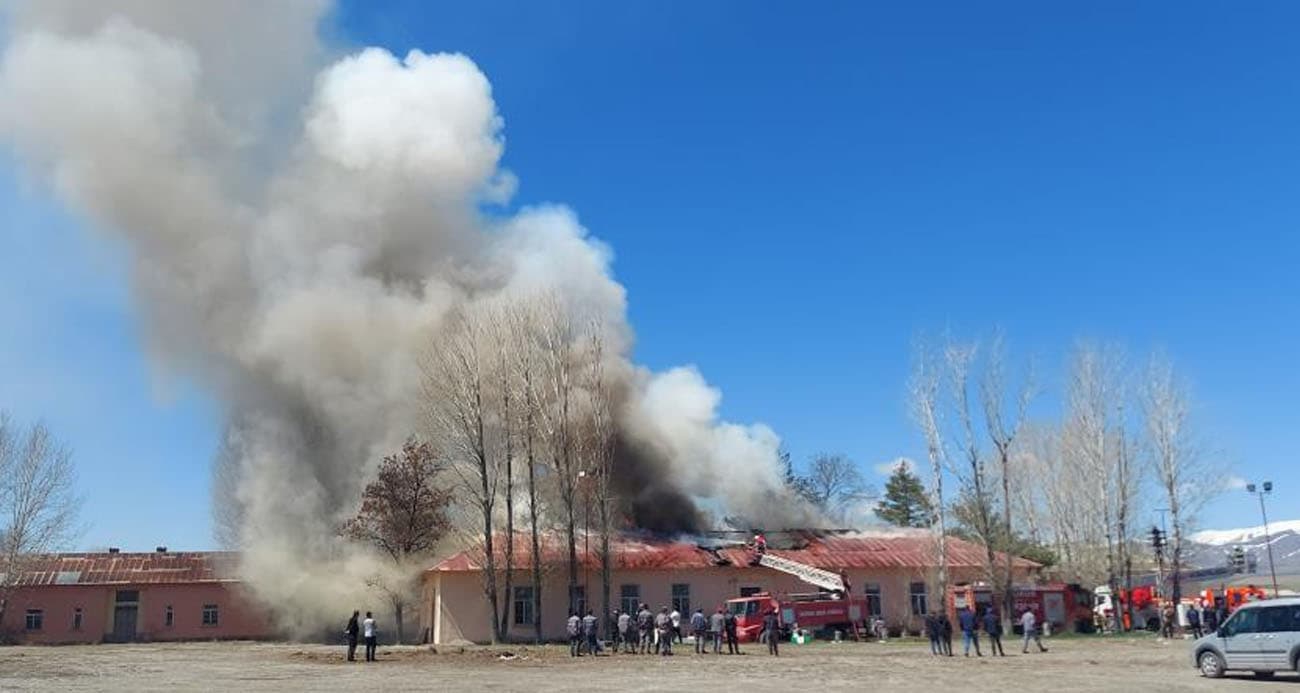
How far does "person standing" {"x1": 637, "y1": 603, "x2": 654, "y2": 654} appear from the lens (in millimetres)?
36031

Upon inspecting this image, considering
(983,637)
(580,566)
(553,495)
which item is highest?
(553,495)

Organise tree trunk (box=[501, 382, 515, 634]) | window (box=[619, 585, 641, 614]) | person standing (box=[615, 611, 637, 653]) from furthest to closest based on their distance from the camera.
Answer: window (box=[619, 585, 641, 614]) < tree trunk (box=[501, 382, 515, 634]) < person standing (box=[615, 611, 637, 653])

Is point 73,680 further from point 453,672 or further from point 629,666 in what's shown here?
point 629,666

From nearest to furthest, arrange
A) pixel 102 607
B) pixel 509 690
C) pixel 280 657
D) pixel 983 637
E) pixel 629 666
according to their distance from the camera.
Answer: pixel 509 690, pixel 629 666, pixel 280 657, pixel 983 637, pixel 102 607

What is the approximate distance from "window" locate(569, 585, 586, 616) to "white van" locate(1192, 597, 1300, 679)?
85.4 ft

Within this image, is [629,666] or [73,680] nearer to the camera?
[73,680]

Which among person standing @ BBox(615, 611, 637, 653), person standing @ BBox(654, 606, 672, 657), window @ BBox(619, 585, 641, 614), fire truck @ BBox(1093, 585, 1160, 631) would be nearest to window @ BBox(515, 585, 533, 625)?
window @ BBox(619, 585, 641, 614)

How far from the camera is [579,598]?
44719mm

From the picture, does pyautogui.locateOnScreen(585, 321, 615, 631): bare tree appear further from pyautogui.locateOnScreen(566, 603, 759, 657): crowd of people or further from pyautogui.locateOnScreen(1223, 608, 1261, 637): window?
Answer: pyautogui.locateOnScreen(1223, 608, 1261, 637): window

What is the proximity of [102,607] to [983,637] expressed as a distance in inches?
1736

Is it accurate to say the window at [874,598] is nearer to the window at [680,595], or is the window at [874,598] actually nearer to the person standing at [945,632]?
the window at [680,595]

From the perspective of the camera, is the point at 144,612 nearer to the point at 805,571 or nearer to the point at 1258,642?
the point at 805,571

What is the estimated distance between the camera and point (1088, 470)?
49.8 m

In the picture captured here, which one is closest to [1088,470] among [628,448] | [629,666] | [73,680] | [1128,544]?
[1128,544]
